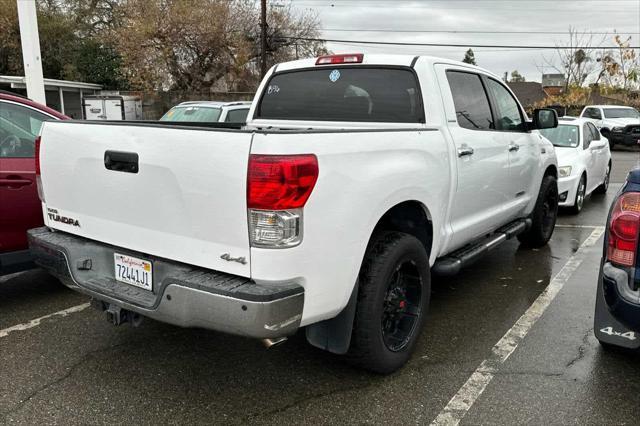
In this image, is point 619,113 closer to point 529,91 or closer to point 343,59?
point 343,59

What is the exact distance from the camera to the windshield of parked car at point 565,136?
888 cm

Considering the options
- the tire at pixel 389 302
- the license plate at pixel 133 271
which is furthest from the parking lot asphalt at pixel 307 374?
the license plate at pixel 133 271

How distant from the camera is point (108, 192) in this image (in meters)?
3.03

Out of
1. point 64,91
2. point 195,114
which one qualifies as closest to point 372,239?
point 195,114

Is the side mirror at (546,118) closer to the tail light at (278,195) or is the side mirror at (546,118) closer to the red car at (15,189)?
the tail light at (278,195)

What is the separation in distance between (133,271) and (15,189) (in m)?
1.83

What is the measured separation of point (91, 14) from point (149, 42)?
751 centimetres

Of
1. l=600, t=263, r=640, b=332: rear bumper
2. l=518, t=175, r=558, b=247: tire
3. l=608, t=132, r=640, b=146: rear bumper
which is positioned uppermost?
l=600, t=263, r=640, b=332: rear bumper

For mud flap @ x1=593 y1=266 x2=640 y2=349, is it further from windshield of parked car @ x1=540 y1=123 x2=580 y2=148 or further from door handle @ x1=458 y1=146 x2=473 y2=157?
windshield of parked car @ x1=540 y1=123 x2=580 y2=148

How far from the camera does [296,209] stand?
8.30ft

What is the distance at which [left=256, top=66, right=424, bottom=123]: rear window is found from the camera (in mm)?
3947

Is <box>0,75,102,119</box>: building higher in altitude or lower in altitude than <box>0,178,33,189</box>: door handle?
higher

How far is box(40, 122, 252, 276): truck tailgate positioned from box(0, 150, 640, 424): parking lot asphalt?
87cm

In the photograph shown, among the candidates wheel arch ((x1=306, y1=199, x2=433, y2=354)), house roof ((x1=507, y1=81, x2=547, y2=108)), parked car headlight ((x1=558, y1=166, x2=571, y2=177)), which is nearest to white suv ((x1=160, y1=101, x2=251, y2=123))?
parked car headlight ((x1=558, y1=166, x2=571, y2=177))
